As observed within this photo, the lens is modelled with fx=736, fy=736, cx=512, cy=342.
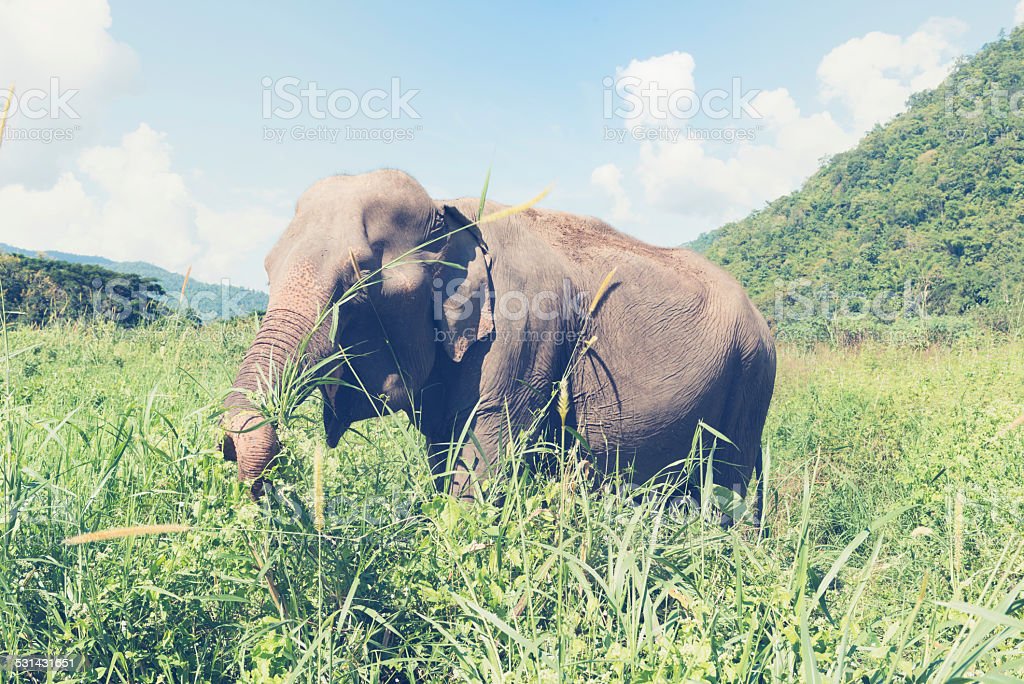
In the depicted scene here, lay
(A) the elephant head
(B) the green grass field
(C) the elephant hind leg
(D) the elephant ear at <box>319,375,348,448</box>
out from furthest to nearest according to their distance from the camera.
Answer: (C) the elephant hind leg < (D) the elephant ear at <box>319,375,348,448</box> < (A) the elephant head < (B) the green grass field

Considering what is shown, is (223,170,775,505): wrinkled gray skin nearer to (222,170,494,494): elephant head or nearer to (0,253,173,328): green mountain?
(222,170,494,494): elephant head

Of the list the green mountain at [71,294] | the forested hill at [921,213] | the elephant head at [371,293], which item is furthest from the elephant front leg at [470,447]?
the forested hill at [921,213]

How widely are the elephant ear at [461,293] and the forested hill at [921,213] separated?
22059 millimetres

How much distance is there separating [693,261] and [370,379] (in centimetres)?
252

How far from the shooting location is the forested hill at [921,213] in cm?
2725

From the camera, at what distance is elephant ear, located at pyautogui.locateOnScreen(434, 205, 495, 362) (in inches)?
139

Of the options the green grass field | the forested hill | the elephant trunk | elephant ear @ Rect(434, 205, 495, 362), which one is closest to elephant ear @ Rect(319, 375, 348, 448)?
the green grass field

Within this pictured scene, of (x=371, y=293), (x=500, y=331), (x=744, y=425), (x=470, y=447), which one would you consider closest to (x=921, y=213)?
(x=744, y=425)

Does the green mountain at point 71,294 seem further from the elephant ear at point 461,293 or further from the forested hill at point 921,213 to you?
the forested hill at point 921,213

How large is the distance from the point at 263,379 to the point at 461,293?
4.07 feet

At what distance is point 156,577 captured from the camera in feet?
7.55

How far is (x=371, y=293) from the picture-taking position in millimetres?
3230

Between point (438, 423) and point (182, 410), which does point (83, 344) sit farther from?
point (438, 423)

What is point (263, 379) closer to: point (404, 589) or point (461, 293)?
point (404, 589)
